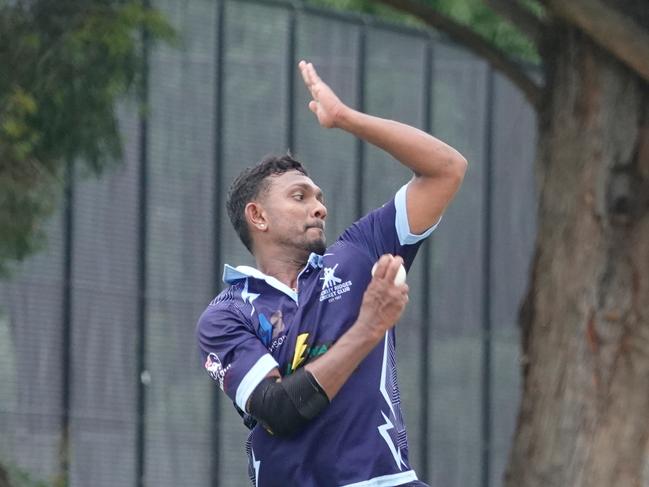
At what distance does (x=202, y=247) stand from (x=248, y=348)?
6.34m

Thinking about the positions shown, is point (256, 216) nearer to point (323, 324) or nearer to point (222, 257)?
point (323, 324)

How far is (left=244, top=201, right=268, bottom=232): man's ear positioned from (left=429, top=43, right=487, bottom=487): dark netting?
294 inches

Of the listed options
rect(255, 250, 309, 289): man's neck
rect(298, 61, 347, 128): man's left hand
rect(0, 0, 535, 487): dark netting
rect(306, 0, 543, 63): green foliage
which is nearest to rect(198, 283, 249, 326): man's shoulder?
rect(255, 250, 309, 289): man's neck

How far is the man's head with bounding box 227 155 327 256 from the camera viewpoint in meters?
4.88

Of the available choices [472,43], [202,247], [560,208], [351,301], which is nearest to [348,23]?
[202,247]

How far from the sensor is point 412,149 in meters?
4.68

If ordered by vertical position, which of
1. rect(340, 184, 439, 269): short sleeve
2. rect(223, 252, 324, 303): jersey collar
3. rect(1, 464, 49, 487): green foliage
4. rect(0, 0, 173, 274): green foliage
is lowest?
rect(1, 464, 49, 487): green foliage

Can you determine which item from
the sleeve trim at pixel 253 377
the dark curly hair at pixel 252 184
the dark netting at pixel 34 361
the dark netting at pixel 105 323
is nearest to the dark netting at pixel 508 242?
the dark netting at pixel 105 323

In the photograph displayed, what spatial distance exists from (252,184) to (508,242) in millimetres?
8165

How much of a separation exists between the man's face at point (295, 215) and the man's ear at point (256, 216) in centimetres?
2

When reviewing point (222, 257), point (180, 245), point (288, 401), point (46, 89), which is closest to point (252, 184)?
point (288, 401)

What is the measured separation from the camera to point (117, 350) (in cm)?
1030

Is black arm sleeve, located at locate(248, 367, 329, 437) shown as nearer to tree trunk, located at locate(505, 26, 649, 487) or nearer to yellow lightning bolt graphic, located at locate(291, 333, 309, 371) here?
yellow lightning bolt graphic, located at locate(291, 333, 309, 371)

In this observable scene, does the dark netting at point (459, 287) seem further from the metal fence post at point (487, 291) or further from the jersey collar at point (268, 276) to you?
the jersey collar at point (268, 276)
